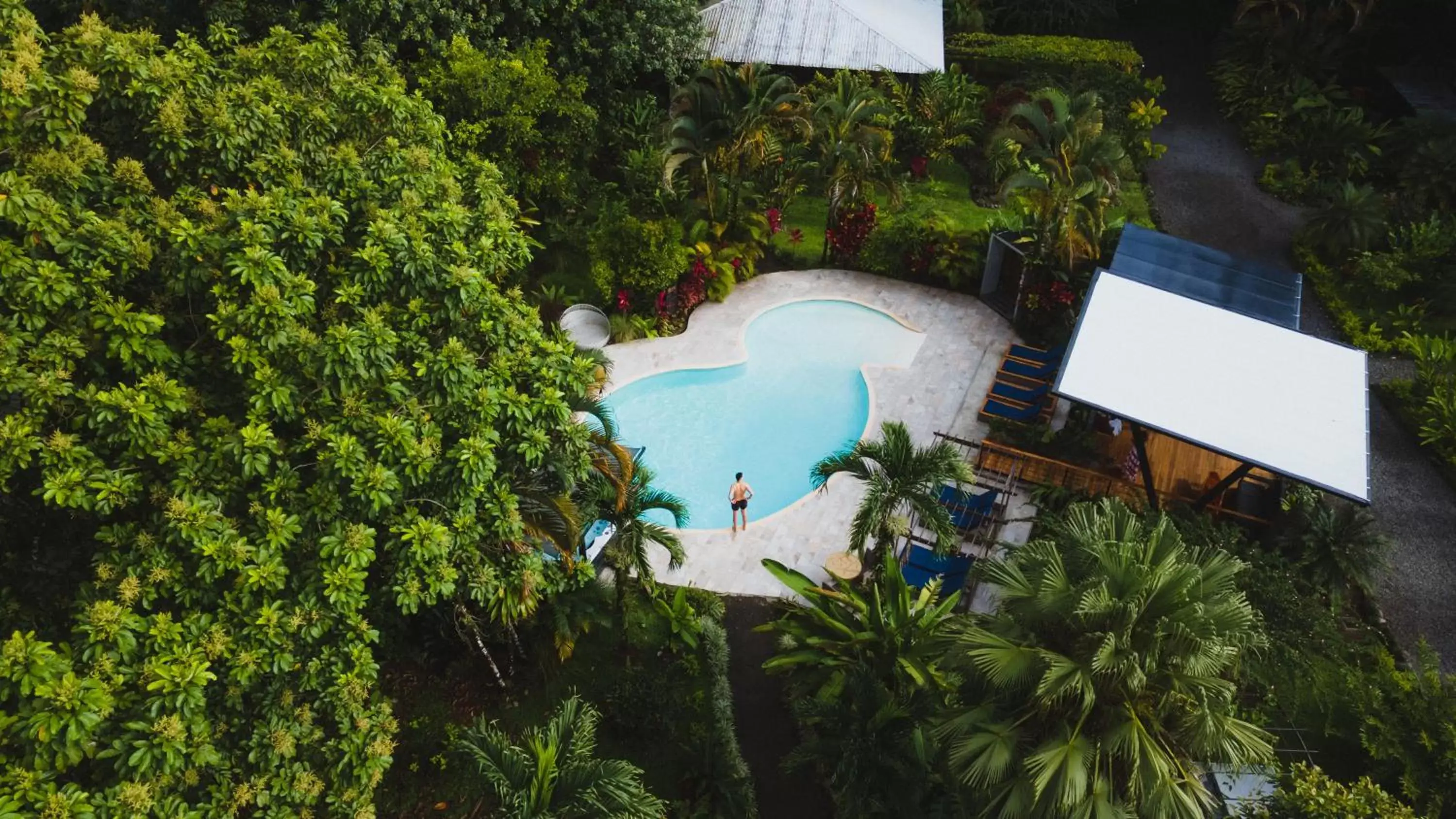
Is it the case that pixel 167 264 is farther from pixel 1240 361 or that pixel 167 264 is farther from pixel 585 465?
pixel 1240 361

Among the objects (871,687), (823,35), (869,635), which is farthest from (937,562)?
(823,35)

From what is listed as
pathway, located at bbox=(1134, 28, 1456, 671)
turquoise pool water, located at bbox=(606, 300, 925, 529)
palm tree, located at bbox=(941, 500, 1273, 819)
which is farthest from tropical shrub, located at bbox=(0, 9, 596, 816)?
pathway, located at bbox=(1134, 28, 1456, 671)

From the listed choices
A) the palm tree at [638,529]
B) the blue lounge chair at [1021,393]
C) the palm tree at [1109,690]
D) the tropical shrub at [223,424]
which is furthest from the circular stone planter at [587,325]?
the palm tree at [1109,690]

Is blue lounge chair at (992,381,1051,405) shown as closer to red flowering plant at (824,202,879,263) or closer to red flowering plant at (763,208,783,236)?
red flowering plant at (824,202,879,263)

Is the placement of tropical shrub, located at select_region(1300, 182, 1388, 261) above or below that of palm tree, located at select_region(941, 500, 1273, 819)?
below

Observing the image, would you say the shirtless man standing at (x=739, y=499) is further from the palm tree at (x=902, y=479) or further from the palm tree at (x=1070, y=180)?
the palm tree at (x=1070, y=180)

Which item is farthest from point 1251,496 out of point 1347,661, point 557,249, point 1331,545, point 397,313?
point 557,249

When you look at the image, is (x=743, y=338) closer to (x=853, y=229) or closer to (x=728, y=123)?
(x=853, y=229)
